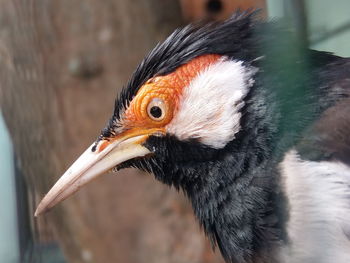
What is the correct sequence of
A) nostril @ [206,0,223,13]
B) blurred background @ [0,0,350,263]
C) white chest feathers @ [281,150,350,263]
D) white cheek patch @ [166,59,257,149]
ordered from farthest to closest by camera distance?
1. nostril @ [206,0,223,13]
2. blurred background @ [0,0,350,263]
3. white cheek patch @ [166,59,257,149]
4. white chest feathers @ [281,150,350,263]

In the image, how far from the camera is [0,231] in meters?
1.80

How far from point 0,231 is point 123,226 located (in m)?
0.59

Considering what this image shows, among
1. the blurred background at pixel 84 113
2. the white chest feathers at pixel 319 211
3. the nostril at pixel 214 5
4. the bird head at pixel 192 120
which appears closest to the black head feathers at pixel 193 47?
the bird head at pixel 192 120

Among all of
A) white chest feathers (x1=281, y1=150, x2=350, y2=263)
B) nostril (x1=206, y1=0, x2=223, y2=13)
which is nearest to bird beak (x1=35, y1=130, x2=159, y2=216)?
white chest feathers (x1=281, y1=150, x2=350, y2=263)

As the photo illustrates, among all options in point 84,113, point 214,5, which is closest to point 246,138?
point 84,113

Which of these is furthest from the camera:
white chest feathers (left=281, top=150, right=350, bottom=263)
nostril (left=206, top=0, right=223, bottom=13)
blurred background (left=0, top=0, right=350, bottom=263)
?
nostril (left=206, top=0, right=223, bottom=13)

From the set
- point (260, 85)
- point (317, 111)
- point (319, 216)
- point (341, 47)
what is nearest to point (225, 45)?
point (260, 85)

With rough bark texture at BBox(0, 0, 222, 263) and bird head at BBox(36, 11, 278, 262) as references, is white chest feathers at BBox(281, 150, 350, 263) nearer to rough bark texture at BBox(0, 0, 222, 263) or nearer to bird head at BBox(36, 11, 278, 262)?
bird head at BBox(36, 11, 278, 262)

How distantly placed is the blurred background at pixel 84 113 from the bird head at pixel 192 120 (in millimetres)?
556

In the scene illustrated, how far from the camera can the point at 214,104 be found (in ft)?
4.71

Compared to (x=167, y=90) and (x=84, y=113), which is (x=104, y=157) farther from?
(x=84, y=113)

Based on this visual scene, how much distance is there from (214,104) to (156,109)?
0.11m

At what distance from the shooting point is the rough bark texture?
7.04ft

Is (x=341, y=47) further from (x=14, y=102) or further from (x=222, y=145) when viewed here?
(x=14, y=102)
